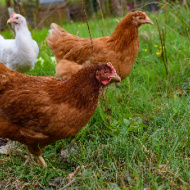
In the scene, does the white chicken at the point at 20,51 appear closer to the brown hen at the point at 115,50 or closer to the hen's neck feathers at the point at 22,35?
the hen's neck feathers at the point at 22,35

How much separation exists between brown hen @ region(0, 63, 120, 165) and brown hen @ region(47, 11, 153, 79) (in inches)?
41.4

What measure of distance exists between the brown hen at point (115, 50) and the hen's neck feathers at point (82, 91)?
1.04 metres

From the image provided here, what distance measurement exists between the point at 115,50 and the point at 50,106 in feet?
5.40

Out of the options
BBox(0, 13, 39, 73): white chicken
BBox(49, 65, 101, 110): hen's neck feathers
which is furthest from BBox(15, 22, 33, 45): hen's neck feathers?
BBox(49, 65, 101, 110): hen's neck feathers

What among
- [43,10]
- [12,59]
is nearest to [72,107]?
[12,59]

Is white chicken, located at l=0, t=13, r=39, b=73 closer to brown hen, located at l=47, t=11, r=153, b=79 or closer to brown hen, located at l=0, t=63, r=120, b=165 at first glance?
brown hen, located at l=47, t=11, r=153, b=79

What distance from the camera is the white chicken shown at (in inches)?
155

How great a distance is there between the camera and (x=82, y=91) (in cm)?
211

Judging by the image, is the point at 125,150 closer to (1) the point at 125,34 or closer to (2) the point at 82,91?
(2) the point at 82,91

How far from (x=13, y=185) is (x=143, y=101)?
177 cm

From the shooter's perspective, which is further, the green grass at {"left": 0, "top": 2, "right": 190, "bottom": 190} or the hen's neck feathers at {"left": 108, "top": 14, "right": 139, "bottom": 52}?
the hen's neck feathers at {"left": 108, "top": 14, "right": 139, "bottom": 52}

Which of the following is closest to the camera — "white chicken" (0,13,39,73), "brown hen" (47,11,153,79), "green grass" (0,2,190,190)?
"green grass" (0,2,190,190)

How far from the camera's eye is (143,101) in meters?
2.97

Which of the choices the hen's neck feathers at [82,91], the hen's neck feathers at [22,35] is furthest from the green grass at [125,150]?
the hen's neck feathers at [22,35]
